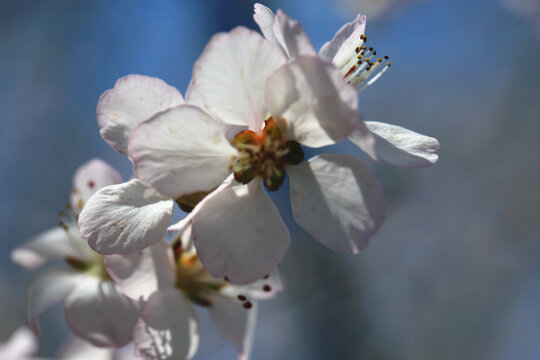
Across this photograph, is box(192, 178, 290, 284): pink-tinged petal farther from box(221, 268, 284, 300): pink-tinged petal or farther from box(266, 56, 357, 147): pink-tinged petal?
box(221, 268, 284, 300): pink-tinged petal

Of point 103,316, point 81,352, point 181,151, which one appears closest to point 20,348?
point 81,352

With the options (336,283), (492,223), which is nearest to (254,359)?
(336,283)

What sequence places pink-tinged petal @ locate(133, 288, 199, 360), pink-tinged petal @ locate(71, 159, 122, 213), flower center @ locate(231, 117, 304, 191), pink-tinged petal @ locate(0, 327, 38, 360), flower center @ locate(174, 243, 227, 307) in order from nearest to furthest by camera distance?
flower center @ locate(231, 117, 304, 191) → pink-tinged petal @ locate(133, 288, 199, 360) → flower center @ locate(174, 243, 227, 307) → pink-tinged petal @ locate(71, 159, 122, 213) → pink-tinged petal @ locate(0, 327, 38, 360)

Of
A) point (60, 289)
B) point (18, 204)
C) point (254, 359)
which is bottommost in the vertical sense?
point (254, 359)

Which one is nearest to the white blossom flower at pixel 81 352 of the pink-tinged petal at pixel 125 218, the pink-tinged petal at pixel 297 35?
the pink-tinged petal at pixel 125 218

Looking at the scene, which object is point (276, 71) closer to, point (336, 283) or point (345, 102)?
point (345, 102)

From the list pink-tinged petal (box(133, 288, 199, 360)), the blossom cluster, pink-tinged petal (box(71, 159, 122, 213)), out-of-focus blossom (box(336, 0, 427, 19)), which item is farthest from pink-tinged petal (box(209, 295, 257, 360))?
out-of-focus blossom (box(336, 0, 427, 19))

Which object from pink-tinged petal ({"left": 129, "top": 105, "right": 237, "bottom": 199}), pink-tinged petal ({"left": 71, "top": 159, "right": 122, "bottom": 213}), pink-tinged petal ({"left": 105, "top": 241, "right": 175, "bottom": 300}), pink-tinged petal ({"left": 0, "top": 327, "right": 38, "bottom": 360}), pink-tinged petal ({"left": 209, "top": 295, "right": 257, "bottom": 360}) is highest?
pink-tinged petal ({"left": 129, "top": 105, "right": 237, "bottom": 199})

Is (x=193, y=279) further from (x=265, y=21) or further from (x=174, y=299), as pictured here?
(x=265, y=21)
